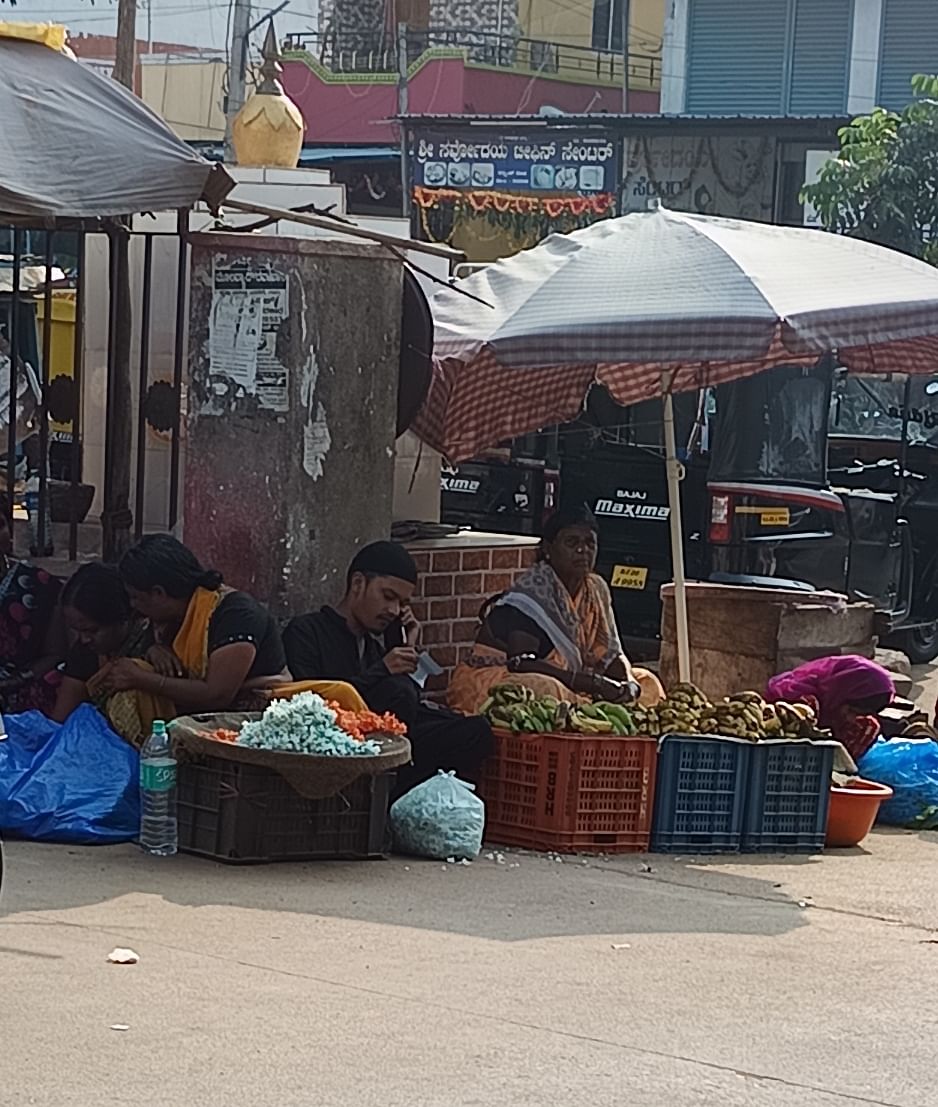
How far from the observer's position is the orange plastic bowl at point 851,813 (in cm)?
771

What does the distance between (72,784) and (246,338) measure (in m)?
1.99

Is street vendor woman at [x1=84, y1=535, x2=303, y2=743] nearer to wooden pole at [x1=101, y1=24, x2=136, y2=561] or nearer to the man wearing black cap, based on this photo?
the man wearing black cap

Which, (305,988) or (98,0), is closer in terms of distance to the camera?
(305,988)

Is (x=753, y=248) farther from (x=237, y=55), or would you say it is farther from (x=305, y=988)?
(x=237, y=55)

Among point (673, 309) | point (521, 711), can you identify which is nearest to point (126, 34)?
point (673, 309)

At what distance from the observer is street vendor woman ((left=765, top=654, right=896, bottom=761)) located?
845 centimetres

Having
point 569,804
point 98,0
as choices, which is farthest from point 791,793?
point 98,0

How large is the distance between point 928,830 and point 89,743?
3560 millimetres

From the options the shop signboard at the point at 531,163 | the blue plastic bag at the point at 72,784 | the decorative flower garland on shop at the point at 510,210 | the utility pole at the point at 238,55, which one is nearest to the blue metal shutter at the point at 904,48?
the shop signboard at the point at 531,163

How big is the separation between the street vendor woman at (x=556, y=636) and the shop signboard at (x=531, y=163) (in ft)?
62.7

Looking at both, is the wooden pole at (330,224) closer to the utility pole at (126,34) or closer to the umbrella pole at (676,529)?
the umbrella pole at (676,529)

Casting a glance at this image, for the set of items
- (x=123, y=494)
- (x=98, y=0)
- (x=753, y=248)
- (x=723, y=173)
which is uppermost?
(x=98, y=0)

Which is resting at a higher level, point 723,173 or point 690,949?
point 723,173

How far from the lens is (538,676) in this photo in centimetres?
796
